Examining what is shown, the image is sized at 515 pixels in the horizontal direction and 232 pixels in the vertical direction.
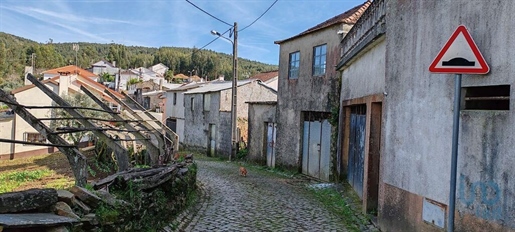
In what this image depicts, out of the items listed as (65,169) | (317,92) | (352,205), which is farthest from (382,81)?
(65,169)

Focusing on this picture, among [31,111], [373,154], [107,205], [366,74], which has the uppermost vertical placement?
[366,74]

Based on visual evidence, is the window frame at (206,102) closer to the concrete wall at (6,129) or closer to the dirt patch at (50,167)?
the dirt patch at (50,167)

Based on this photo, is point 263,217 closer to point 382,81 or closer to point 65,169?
point 382,81

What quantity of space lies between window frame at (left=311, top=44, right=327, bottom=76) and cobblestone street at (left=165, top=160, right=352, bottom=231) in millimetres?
4437

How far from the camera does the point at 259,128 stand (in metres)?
20.7

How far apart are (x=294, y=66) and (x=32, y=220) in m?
14.8

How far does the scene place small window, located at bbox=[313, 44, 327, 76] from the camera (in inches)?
611

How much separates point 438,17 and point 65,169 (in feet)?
67.0

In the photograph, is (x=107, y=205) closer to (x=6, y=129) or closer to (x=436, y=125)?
(x=436, y=125)

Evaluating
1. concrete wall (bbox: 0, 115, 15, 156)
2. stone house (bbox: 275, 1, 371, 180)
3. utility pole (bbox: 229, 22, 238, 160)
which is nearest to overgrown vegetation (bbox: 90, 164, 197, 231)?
stone house (bbox: 275, 1, 371, 180)

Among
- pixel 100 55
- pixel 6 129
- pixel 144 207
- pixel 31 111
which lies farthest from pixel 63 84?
pixel 100 55

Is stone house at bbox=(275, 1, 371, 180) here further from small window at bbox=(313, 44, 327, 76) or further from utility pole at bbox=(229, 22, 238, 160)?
utility pole at bbox=(229, 22, 238, 160)

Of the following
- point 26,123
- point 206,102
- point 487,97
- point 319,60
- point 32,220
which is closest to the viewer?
point 32,220

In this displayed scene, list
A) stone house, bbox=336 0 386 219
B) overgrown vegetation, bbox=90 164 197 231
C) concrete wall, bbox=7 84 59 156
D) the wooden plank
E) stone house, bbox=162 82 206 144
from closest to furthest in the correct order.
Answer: the wooden plank, overgrown vegetation, bbox=90 164 197 231, stone house, bbox=336 0 386 219, concrete wall, bbox=7 84 59 156, stone house, bbox=162 82 206 144
